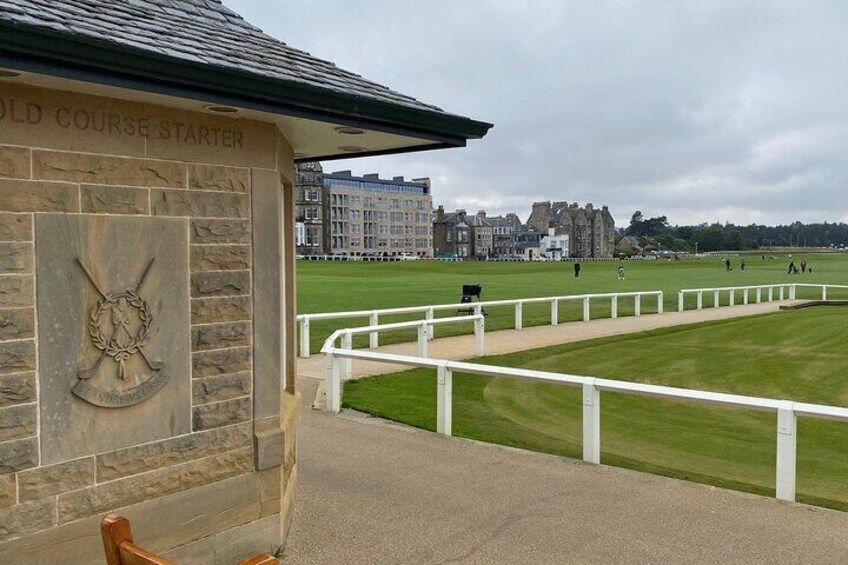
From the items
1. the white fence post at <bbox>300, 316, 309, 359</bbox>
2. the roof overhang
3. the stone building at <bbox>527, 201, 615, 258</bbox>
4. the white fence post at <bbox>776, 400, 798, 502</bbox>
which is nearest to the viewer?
the roof overhang

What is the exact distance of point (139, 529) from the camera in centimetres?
420

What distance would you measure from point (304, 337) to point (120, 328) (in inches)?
375

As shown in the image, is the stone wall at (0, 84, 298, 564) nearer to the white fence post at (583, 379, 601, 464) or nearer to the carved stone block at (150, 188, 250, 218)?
the carved stone block at (150, 188, 250, 218)

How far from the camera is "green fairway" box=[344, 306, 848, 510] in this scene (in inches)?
306

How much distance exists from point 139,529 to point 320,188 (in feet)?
409

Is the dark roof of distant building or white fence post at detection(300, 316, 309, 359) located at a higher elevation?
the dark roof of distant building

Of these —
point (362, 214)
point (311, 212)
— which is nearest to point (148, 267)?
point (311, 212)

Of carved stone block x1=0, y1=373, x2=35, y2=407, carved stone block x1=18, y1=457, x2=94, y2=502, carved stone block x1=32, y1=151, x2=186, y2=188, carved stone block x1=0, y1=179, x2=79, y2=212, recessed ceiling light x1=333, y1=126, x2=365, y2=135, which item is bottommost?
carved stone block x1=18, y1=457, x2=94, y2=502

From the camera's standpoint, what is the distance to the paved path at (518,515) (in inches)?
197

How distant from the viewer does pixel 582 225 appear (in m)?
164

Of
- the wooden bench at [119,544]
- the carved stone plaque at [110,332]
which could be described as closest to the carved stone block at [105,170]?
the carved stone plaque at [110,332]

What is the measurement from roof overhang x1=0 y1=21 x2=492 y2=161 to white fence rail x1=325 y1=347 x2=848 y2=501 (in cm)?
300

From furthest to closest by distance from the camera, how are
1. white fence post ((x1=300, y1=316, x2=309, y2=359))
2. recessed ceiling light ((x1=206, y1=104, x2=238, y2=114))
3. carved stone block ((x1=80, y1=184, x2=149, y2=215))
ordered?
white fence post ((x1=300, y1=316, x2=309, y2=359)) < recessed ceiling light ((x1=206, y1=104, x2=238, y2=114)) < carved stone block ((x1=80, y1=184, x2=149, y2=215))

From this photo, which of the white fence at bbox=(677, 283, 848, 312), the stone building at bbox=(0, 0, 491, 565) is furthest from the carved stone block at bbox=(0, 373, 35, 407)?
the white fence at bbox=(677, 283, 848, 312)
